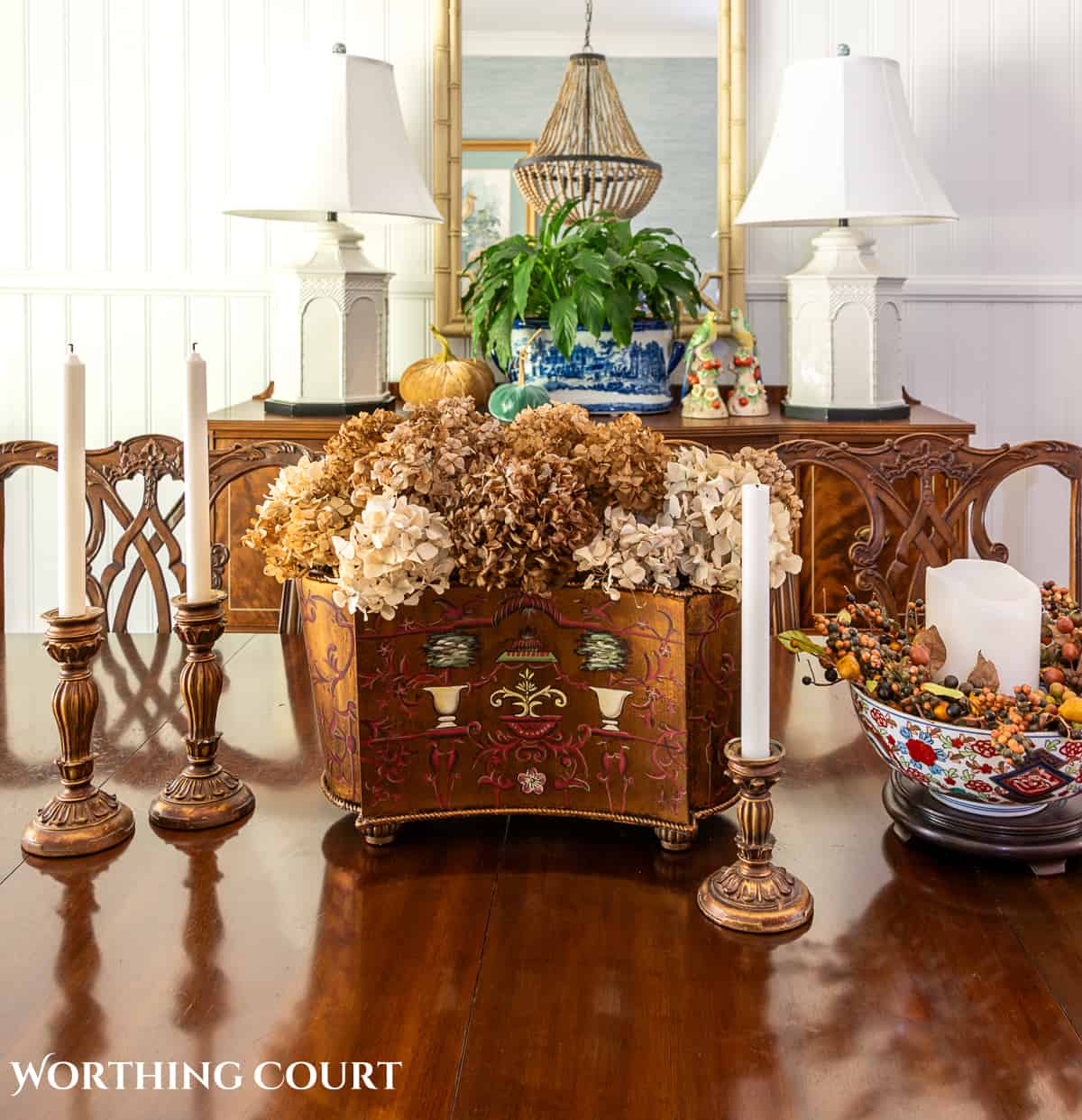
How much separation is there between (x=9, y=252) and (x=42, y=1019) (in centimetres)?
255

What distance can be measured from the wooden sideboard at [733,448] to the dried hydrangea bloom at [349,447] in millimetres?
1456

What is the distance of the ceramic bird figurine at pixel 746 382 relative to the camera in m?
2.56

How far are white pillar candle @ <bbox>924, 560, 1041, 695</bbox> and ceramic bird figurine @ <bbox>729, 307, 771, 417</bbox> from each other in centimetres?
171

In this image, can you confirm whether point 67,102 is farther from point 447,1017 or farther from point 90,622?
point 447,1017

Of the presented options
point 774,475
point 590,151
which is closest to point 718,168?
point 590,151

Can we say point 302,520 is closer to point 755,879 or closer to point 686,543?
point 686,543

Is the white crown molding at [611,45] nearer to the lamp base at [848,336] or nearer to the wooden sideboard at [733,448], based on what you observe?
the lamp base at [848,336]

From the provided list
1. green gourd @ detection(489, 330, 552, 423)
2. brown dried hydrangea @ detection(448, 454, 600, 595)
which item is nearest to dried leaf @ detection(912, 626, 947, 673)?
brown dried hydrangea @ detection(448, 454, 600, 595)

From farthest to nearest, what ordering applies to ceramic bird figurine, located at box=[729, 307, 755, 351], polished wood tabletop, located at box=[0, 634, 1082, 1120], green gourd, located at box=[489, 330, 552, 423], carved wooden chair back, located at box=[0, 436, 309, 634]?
ceramic bird figurine, located at box=[729, 307, 755, 351] → green gourd, located at box=[489, 330, 552, 423] → carved wooden chair back, located at box=[0, 436, 309, 634] → polished wood tabletop, located at box=[0, 634, 1082, 1120]

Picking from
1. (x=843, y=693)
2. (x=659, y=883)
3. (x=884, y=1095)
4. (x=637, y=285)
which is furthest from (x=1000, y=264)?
(x=884, y=1095)

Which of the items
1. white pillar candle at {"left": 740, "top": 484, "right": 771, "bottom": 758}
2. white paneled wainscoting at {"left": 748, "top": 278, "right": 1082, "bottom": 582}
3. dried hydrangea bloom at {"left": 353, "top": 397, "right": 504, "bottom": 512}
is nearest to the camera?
white pillar candle at {"left": 740, "top": 484, "right": 771, "bottom": 758}

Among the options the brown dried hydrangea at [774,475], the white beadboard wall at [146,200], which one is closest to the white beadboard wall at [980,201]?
the white beadboard wall at [146,200]

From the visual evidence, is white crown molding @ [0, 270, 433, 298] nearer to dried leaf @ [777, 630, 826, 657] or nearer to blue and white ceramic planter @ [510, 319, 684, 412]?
blue and white ceramic planter @ [510, 319, 684, 412]

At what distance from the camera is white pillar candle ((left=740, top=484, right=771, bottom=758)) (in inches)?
30.0
